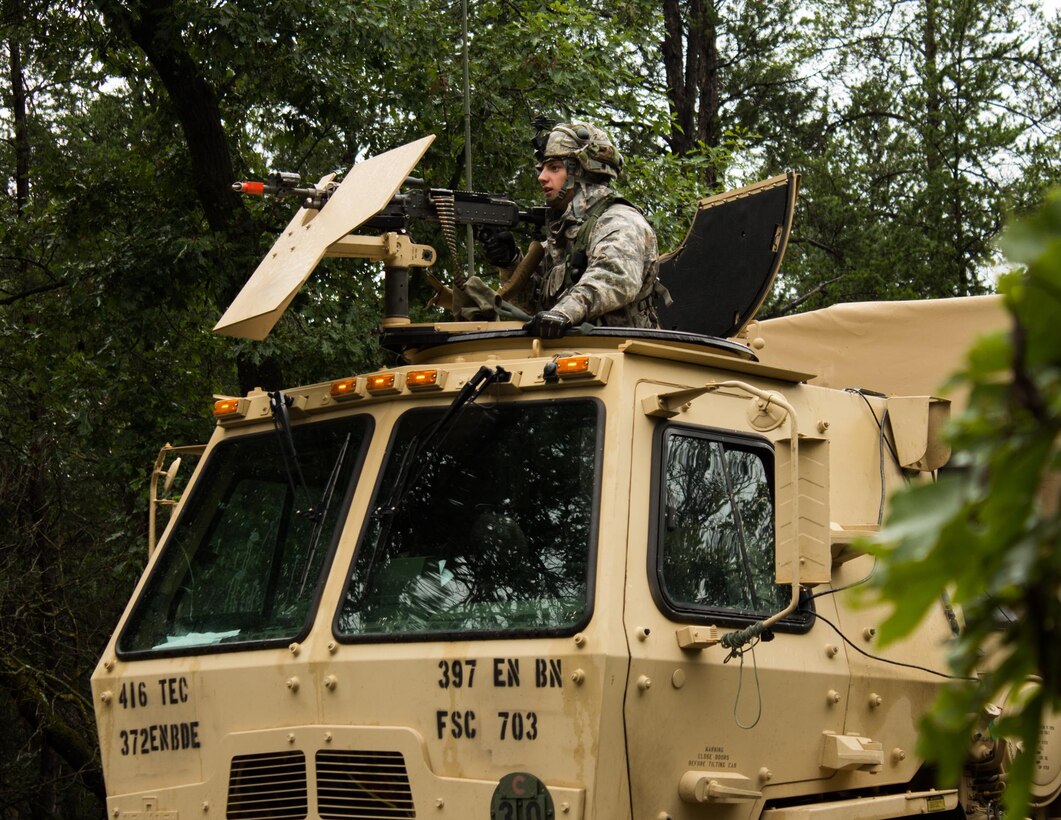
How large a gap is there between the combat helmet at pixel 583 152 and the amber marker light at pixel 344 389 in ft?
5.20

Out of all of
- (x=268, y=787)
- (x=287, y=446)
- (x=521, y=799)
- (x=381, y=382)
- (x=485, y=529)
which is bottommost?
(x=268, y=787)

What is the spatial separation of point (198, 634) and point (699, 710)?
1.89 meters

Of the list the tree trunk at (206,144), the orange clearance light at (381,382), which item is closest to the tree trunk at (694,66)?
the tree trunk at (206,144)

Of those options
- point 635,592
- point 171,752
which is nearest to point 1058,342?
point 635,592

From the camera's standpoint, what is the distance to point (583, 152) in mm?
6586

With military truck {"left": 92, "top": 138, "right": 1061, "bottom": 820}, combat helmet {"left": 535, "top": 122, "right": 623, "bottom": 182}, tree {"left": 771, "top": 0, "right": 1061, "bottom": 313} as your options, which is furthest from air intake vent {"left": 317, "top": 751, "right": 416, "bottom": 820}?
tree {"left": 771, "top": 0, "right": 1061, "bottom": 313}

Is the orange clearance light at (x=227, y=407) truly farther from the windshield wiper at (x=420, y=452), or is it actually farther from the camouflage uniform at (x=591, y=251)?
the camouflage uniform at (x=591, y=251)

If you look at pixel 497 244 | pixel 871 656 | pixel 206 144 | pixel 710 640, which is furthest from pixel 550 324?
pixel 206 144

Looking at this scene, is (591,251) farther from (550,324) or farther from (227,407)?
(227,407)

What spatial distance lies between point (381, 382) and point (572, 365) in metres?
0.78

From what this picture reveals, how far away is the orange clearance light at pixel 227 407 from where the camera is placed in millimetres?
6004

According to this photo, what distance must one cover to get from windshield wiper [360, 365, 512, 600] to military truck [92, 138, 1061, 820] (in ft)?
0.04

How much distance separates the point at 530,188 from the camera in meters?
12.2

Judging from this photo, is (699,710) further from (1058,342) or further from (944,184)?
(944,184)
